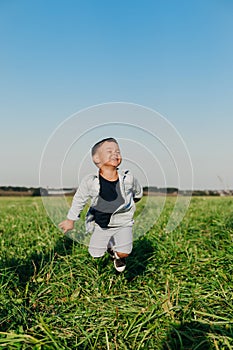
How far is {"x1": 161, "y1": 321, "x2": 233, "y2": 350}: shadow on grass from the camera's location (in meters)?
2.93

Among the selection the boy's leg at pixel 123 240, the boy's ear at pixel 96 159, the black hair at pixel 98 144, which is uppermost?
the black hair at pixel 98 144

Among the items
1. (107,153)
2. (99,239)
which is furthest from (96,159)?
(99,239)

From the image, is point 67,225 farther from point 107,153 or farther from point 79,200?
point 107,153

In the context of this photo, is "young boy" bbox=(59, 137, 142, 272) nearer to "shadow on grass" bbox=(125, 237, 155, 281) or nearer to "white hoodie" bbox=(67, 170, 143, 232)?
"white hoodie" bbox=(67, 170, 143, 232)

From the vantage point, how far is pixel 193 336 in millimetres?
3086

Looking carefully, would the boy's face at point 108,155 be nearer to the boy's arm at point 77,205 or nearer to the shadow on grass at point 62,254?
the boy's arm at point 77,205

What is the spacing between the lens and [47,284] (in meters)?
4.03

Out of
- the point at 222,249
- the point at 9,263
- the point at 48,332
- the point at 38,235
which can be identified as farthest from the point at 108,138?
the point at 38,235

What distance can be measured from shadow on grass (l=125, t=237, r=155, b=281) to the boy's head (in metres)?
1.83

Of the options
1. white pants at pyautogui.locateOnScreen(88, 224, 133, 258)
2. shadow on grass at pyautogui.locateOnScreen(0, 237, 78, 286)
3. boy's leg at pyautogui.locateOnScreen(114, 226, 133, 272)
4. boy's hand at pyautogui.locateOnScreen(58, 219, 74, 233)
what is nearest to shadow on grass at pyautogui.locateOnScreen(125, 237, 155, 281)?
shadow on grass at pyautogui.locateOnScreen(0, 237, 78, 286)

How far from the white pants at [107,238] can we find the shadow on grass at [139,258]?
44.1 inches

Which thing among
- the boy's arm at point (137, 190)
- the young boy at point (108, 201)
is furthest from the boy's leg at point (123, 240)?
the boy's arm at point (137, 190)

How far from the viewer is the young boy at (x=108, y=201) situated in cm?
283

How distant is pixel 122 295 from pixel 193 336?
0.86m
